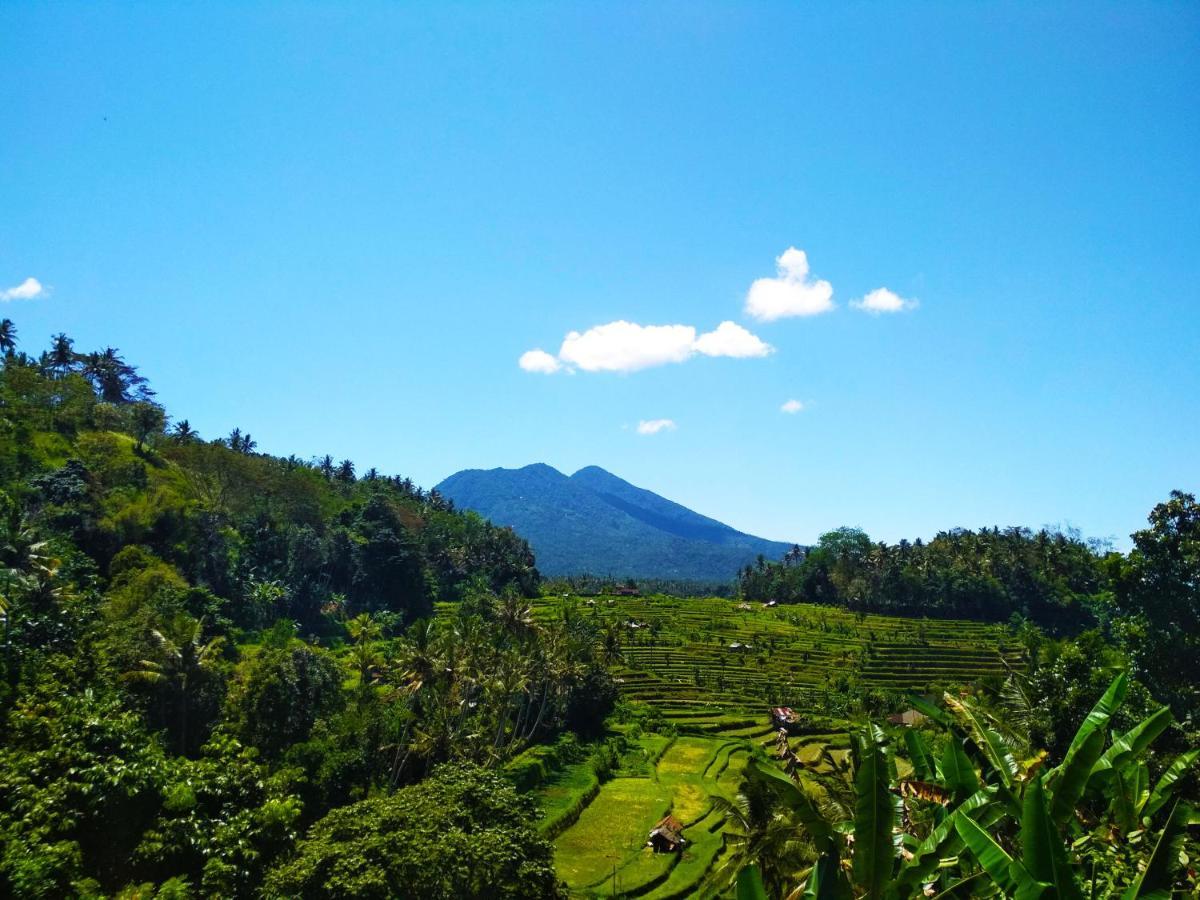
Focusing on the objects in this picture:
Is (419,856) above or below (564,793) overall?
above

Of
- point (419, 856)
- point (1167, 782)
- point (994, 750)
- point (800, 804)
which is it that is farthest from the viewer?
point (419, 856)

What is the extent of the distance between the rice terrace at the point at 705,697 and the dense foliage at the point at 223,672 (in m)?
6.99

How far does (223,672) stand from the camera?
131 feet

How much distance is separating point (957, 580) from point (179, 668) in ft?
364

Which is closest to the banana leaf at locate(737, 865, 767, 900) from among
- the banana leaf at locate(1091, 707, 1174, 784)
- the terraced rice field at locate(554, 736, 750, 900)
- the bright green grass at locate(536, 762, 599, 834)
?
the banana leaf at locate(1091, 707, 1174, 784)

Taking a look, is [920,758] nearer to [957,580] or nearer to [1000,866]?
[1000,866]

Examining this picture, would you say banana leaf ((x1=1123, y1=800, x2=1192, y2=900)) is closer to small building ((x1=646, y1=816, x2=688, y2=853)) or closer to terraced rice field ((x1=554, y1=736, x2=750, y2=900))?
terraced rice field ((x1=554, y1=736, x2=750, y2=900))

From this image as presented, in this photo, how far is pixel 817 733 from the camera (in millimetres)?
63188

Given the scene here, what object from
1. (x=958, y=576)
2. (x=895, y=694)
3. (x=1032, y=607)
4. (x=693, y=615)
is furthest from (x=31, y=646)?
(x=1032, y=607)

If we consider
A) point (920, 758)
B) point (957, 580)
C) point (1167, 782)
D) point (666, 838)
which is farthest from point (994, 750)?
point (957, 580)

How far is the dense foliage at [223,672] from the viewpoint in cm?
1638

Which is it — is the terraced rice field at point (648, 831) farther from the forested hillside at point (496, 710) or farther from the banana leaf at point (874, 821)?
the banana leaf at point (874, 821)

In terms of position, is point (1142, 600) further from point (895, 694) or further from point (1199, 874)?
point (1199, 874)

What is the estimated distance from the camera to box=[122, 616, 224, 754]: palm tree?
35.8 meters
